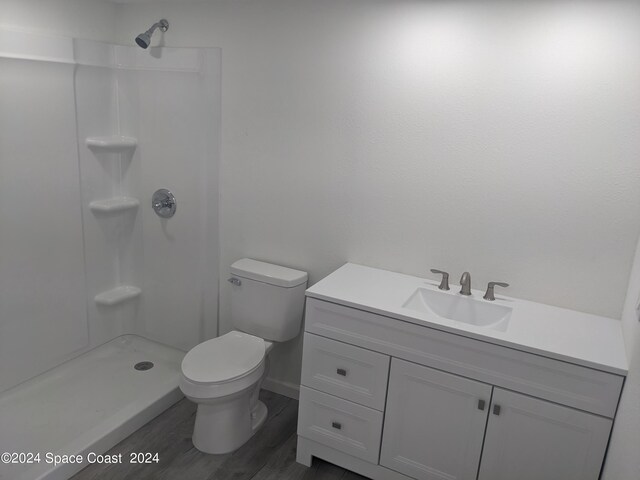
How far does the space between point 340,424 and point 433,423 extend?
435 millimetres

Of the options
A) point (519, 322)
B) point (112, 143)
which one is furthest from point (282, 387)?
point (112, 143)

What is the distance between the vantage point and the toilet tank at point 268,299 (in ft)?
8.58

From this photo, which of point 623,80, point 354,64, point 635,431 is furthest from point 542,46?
point 635,431

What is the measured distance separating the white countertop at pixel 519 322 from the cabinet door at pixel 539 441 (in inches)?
8.0

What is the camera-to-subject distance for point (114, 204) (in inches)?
120

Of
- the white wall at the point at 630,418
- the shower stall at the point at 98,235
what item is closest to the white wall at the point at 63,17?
the shower stall at the point at 98,235

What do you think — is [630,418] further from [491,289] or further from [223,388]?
[223,388]

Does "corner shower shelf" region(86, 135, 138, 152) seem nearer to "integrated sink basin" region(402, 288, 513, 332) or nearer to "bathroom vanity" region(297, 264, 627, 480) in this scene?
"bathroom vanity" region(297, 264, 627, 480)

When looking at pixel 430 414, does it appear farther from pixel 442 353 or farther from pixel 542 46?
pixel 542 46

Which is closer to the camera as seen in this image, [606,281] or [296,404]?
[606,281]

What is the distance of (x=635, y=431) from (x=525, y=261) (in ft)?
3.09

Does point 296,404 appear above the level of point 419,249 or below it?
below

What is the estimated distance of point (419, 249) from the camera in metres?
2.44

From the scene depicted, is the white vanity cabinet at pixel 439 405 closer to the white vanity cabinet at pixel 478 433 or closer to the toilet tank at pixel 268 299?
the white vanity cabinet at pixel 478 433
